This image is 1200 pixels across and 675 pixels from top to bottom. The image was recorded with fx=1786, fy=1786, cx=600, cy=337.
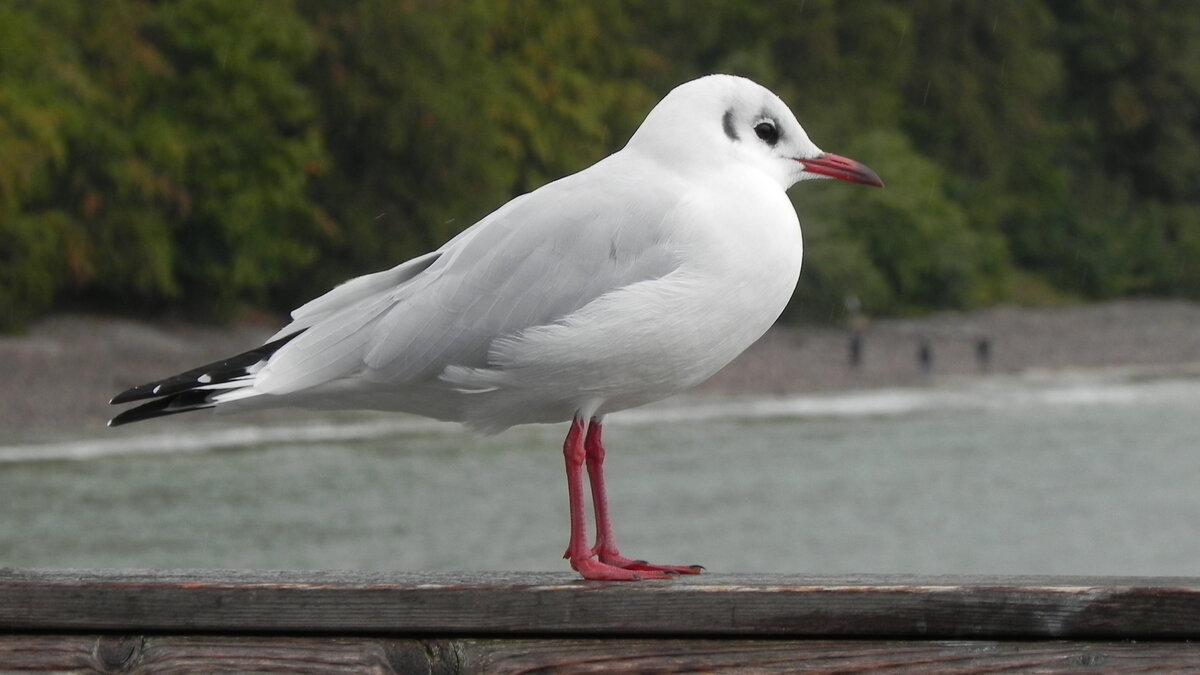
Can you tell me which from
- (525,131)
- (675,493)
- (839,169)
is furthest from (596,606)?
(525,131)

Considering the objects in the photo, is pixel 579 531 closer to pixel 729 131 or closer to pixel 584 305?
pixel 584 305

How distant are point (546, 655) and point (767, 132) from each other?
3.76ft

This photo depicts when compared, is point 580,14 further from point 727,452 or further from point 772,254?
point 772,254

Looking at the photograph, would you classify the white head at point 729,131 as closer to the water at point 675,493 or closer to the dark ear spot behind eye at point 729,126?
the dark ear spot behind eye at point 729,126

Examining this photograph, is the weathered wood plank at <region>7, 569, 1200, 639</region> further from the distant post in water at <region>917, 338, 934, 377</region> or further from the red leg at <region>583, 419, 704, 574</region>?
the distant post in water at <region>917, 338, 934, 377</region>

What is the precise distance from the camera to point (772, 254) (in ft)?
8.32

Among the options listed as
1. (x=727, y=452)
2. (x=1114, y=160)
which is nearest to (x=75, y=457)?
(x=727, y=452)

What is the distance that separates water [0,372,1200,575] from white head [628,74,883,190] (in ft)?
51.6

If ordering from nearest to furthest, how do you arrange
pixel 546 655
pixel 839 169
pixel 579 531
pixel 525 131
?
pixel 546 655, pixel 579 531, pixel 839 169, pixel 525 131

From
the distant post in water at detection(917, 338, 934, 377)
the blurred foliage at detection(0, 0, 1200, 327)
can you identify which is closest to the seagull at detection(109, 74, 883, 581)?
the blurred foliage at detection(0, 0, 1200, 327)

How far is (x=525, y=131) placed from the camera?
4112cm

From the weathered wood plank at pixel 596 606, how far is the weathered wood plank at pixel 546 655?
0.01m

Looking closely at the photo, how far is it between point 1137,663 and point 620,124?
41786 mm

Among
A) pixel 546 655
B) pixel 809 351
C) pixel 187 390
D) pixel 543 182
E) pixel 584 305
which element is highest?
pixel 543 182
